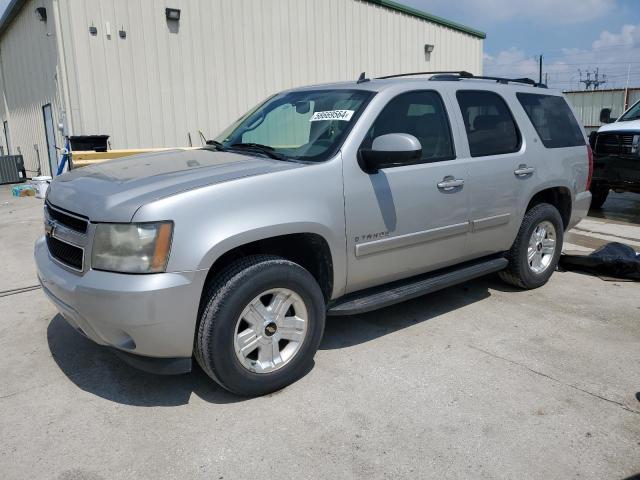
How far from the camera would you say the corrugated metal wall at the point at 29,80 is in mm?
11453

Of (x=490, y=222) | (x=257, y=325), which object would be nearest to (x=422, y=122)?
(x=490, y=222)

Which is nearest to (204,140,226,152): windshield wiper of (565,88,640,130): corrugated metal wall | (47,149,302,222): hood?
(47,149,302,222): hood

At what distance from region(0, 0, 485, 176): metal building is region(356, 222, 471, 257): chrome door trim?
8103 millimetres

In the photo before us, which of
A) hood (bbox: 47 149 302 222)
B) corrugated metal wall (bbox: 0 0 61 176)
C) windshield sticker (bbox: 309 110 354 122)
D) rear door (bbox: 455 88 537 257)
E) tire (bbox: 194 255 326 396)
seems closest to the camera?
hood (bbox: 47 149 302 222)

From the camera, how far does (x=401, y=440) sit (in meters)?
2.72

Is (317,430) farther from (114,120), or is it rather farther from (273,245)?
(114,120)

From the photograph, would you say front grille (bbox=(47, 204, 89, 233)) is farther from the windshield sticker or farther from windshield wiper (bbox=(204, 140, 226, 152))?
the windshield sticker

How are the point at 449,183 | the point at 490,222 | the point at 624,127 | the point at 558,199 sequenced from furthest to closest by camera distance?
the point at 624,127 < the point at 558,199 < the point at 490,222 < the point at 449,183

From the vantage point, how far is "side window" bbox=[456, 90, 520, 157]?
425 centimetres

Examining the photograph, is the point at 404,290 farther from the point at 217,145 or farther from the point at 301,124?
the point at 217,145

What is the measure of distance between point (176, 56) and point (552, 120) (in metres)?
8.15

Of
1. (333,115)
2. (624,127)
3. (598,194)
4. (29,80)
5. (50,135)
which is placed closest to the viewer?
(333,115)

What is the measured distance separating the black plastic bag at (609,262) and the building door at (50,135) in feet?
36.7

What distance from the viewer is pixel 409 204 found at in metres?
3.69
